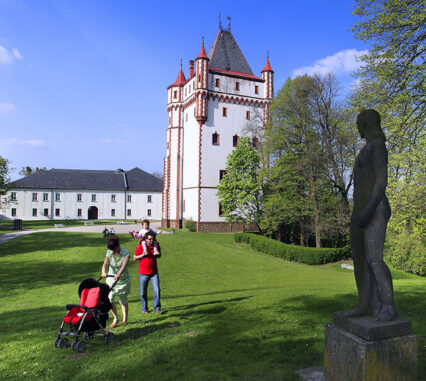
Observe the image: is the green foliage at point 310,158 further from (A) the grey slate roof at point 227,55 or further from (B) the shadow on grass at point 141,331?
(B) the shadow on grass at point 141,331

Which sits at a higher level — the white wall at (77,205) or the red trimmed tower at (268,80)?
the red trimmed tower at (268,80)

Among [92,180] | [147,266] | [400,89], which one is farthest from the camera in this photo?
[92,180]

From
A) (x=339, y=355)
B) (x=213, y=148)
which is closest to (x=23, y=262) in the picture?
(x=339, y=355)

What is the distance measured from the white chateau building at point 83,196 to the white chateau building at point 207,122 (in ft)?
72.9

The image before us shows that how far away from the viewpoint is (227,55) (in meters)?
44.1

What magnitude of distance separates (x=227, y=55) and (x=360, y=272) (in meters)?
43.8

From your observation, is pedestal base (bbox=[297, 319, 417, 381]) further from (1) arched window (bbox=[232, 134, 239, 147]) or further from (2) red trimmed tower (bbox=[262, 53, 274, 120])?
(2) red trimmed tower (bbox=[262, 53, 274, 120])

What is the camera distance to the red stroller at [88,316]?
244 inches

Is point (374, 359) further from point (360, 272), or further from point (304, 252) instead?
point (304, 252)

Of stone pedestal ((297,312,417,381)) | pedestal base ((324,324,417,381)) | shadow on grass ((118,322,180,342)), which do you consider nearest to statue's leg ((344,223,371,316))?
stone pedestal ((297,312,417,381))

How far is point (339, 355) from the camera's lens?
13.6 ft

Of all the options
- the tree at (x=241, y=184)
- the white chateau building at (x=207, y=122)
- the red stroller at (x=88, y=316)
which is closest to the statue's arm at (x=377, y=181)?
the red stroller at (x=88, y=316)

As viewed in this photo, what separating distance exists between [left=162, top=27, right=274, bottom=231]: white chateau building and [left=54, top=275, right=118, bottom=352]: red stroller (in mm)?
32634

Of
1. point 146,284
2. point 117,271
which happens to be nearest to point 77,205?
point 146,284
